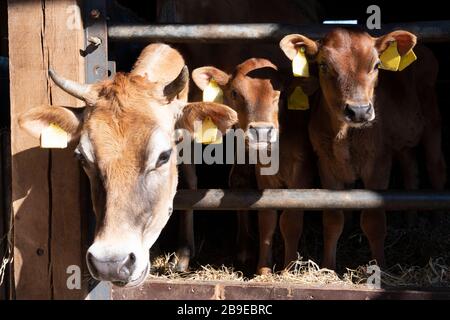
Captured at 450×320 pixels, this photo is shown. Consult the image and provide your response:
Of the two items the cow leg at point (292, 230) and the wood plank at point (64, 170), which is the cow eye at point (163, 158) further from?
the cow leg at point (292, 230)

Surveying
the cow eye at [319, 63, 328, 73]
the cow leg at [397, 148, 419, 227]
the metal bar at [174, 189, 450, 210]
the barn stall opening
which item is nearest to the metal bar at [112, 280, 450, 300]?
the barn stall opening

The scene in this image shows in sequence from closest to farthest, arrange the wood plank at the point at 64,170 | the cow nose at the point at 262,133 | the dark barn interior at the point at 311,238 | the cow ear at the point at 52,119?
the cow ear at the point at 52,119
the wood plank at the point at 64,170
the cow nose at the point at 262,133
the dark barn interior at the point at 311,238

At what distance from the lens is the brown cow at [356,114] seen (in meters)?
4.65

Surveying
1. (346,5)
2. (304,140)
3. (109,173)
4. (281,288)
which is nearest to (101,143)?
(109,173)

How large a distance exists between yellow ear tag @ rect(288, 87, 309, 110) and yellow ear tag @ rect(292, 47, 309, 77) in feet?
1.06

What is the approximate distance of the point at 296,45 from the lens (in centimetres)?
471

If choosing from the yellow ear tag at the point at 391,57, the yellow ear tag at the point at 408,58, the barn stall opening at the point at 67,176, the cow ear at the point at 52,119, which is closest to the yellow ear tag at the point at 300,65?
the barn stall opening at the point at 67,176

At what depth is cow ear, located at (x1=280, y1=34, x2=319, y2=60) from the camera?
4547 mm

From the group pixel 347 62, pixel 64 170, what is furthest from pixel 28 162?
pixel 347 62

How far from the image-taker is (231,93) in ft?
16.8

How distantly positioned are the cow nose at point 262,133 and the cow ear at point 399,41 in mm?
915

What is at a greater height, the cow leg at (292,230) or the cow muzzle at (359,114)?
the cow muzzle at (359,114)

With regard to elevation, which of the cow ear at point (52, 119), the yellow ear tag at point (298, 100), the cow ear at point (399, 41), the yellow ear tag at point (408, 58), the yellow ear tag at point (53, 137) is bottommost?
the yellow ear tag at point (53, 137)
